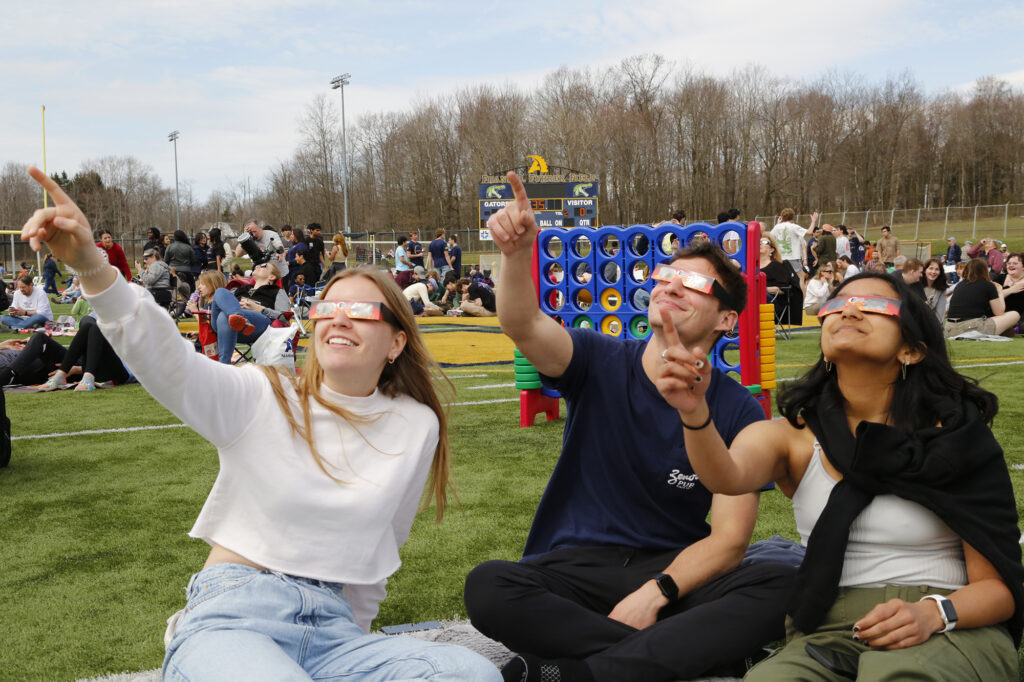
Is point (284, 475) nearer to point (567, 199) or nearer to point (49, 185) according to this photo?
point (49, 185)

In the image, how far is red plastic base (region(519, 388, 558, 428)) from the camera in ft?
25.0

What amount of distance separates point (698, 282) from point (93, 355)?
888 cm

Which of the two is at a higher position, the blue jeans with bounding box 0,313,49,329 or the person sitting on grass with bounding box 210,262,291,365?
the person sitting on grass with bounding box 210,262,291,365

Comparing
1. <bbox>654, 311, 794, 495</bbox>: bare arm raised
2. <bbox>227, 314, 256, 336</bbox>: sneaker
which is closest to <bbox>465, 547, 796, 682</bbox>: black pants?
<bbox>654, 311, 794, 495</bbox>: bare arm raised

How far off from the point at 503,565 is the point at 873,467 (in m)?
1.21

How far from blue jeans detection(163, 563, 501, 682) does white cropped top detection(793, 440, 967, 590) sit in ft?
3.45

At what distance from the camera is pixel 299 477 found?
8.15 feet

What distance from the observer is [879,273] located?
107 inches

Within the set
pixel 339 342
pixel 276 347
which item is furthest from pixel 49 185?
pixel 276 347

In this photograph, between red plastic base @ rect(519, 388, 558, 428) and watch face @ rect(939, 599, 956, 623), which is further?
red plastic base @ rect(519, 388, 558, 428)

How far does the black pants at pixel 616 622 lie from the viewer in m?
2.79

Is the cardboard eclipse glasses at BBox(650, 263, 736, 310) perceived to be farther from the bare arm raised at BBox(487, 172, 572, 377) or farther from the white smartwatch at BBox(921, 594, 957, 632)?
the white smartwatch at BBox(921, 594, 957, 632)

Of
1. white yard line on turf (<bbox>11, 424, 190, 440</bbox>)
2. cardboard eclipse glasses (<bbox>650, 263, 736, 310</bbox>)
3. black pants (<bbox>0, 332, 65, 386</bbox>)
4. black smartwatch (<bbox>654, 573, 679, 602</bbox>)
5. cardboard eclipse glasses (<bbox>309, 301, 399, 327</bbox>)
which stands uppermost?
cardboard eclipse glasses (<bbox>650, 263, 736, 310</bbox>)

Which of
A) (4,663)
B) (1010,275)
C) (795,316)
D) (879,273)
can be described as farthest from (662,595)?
(1010,275)
